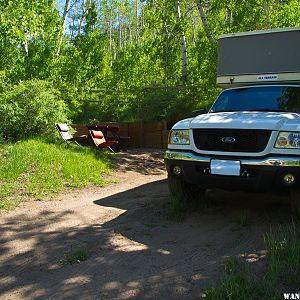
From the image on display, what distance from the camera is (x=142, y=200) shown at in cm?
739

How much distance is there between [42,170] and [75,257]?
A: 439 centimetres

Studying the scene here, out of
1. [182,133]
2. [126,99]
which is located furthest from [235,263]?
[126,99]

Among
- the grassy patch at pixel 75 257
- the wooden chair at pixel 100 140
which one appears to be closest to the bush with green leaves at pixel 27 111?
the wooden chair at pixel 100 140

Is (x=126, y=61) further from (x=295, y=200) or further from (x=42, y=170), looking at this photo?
(x=295, y=200)

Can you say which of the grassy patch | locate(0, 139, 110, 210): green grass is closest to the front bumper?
the grassy patch

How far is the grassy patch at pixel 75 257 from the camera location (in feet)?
15.6

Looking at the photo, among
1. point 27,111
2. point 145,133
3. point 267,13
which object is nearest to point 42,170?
point 27,111

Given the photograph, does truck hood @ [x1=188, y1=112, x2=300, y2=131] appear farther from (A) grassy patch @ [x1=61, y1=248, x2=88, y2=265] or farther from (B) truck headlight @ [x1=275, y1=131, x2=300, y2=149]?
(A) grassy patch @ [x1=61, y1=248, x2=88, y2=265]

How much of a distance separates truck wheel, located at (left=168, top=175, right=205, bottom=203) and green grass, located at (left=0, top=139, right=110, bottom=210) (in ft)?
7.91

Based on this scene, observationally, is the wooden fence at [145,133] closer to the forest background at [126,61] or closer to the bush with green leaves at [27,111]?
the forest background at [126,61]

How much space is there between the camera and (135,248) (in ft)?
16.7

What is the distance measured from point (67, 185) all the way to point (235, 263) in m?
4.83

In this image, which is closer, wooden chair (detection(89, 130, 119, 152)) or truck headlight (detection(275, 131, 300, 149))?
truck headlight (detection(275, 131, 300, 149))

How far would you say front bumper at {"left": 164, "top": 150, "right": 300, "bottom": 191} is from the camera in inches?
210
